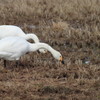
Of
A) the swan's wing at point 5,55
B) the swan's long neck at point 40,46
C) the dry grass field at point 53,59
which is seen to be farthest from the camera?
the swan's long neck at point 40,46

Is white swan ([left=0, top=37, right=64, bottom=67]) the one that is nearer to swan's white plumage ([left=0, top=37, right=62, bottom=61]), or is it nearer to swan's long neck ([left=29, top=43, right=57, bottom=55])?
swan's white plumage ([left=0, top=37, right=62, bottom=61])

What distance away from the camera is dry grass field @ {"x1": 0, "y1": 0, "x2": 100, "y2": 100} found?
6441mm

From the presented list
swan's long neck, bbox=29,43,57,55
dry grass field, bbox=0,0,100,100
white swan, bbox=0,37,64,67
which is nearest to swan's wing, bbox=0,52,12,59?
white swan, bbox=0,37,64,67

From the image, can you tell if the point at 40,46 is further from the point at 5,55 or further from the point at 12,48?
the point at 5,55

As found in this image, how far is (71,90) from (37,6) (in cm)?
1120

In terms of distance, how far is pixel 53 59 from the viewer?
970 centimetres

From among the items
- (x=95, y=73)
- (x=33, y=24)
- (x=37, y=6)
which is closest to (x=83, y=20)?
(x=33, y=24)

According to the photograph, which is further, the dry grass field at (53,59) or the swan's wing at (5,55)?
the swan's wing at (5,55)

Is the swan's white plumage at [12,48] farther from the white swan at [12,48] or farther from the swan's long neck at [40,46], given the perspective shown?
the swan's long neck at [40,46]

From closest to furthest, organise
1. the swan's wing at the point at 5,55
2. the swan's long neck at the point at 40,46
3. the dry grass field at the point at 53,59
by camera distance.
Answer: the dry grass field at the point at 53,59, the swan's wing at the point at 5,55, the swan's long neck at the point at 40,46

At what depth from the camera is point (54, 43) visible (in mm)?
11391

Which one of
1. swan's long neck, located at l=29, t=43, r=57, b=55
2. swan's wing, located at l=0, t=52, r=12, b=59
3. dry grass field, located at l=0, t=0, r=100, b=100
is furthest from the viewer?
swan's long neck, located at l=29, t=43, r=57, b=55

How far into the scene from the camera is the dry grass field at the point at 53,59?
6441 mm

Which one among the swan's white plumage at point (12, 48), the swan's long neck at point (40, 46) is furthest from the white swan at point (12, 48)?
the swan's long neck at point (40, 46)
